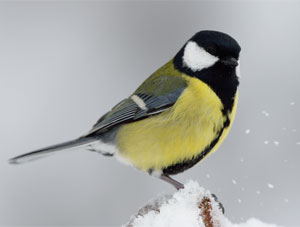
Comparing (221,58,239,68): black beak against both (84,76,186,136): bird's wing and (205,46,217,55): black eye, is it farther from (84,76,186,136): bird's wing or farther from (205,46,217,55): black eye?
(84,76,186,136): bird's wing

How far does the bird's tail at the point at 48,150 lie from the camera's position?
3330 millimetres

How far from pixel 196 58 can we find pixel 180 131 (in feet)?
1.57

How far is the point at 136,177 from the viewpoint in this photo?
5.78m

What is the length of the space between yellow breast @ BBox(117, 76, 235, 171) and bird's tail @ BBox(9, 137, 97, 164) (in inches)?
11.6

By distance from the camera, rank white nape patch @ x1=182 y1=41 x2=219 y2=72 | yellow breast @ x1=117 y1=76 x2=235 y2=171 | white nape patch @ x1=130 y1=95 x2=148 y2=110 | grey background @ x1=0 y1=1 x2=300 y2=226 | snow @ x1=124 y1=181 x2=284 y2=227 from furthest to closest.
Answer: grey background @ x1=0 y1=1 x2=300 y2=226 → white nape patch @ x1=130 y1=95 x2=148 y2=110 → white nape patch @ x1=182 y1=41 x2=219 y2=72 → yellow breast @ x1=117 y1=76 x2=235 y2=171 → snow @ x1=124 y1=181 x2=284 y2=227

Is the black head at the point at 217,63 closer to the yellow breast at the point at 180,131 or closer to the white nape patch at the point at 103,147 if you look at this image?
the yellow breast at the point at 180,131

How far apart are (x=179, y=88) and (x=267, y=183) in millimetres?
2106

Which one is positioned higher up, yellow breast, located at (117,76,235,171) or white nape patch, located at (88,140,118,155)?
yellow breast, located at (117,76,235,171)

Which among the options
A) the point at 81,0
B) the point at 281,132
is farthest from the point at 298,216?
the point at 81,0

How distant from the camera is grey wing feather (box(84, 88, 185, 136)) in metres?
3.48

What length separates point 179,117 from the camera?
335cm

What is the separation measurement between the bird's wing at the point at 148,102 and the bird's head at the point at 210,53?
0.39 feet

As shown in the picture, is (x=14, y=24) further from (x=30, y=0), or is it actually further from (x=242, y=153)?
(x=242, y=153)

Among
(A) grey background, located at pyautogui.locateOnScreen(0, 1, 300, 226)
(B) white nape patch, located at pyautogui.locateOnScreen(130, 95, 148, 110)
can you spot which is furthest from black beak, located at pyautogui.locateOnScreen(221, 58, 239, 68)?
(A) grey background, located at pyautogui.locateOnScreen(0, 1, 300, 226)
